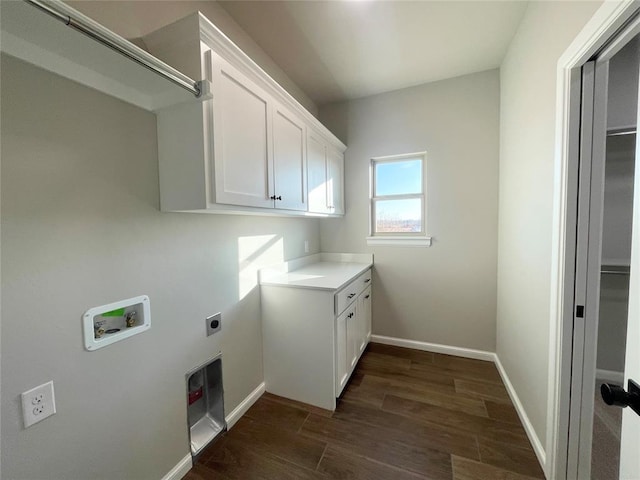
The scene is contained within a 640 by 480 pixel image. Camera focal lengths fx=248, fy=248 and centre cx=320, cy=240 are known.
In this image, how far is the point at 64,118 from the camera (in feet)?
3.06

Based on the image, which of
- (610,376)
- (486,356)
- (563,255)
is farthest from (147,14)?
(610,376)

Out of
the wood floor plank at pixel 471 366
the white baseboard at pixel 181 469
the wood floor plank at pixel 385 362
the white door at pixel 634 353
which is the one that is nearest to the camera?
the white door at pixel 634 353

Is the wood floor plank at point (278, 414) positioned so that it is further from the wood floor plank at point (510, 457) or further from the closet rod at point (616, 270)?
the closet rod at point (616, 270)

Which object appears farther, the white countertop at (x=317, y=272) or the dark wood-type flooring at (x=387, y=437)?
the white countertop at (x=317, y=272)

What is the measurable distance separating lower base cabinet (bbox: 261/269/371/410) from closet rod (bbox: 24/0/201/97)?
144 cm

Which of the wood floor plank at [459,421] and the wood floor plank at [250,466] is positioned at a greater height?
the wood floor plank at [459,421]

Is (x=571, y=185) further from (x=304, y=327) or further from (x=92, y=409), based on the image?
(x=92, y=409)

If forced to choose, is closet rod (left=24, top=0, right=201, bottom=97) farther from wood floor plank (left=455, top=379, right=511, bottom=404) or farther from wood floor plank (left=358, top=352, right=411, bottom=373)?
wood floor plank (left=455, top=379, right=511, bottom=404)

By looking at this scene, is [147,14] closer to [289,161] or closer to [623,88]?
[289,161]

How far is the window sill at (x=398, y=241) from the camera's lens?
2.62 meters

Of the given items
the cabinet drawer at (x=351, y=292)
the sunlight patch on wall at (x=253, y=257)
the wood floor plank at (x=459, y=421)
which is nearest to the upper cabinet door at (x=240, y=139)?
the sunlight patch on wall at (x=253, y=257)

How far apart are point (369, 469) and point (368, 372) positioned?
3.04ft

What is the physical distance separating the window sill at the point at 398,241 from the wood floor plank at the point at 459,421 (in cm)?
144

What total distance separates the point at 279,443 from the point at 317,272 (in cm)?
128
